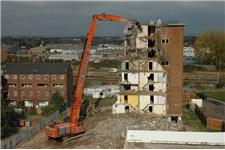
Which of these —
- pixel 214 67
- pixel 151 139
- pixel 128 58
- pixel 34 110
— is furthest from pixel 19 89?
pixel 214 67

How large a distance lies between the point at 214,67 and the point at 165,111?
3035cm

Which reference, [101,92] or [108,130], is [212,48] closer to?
[101,92]

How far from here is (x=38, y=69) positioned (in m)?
30.5

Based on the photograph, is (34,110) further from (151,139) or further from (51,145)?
(151,139)

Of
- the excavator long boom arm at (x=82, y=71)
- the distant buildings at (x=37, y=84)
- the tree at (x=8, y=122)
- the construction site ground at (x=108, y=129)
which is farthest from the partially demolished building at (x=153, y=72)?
the distant buildings at (x=37, y=84)

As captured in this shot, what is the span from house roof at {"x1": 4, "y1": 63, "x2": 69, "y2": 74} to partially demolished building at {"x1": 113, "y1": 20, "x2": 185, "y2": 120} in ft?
28.3

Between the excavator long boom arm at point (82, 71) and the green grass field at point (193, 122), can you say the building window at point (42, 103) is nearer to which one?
the excavator long boom arm at point (82, 71)

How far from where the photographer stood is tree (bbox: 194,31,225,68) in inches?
1882

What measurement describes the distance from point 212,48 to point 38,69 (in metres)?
25.2

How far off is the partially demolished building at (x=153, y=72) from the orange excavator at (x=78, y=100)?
5.49 feet

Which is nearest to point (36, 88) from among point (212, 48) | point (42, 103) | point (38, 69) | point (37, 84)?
point (37, 84)

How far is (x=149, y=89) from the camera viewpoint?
22.3m

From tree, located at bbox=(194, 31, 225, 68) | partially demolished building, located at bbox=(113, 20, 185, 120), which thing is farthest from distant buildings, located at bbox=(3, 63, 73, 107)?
tree, located at bbox=(194, 31, 225, 68)

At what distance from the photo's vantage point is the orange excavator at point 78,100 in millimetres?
18625
